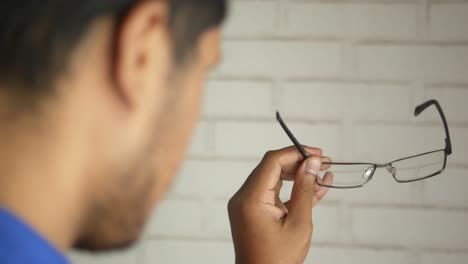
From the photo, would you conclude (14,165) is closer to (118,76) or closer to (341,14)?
(118,76)

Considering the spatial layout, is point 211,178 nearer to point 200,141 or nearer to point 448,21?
point 200,141

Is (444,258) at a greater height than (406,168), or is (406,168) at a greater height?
(406,168)

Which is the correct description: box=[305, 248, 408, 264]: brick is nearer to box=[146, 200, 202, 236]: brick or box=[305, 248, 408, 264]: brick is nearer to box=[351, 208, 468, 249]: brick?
box=[351, 208, 468, 249]: brick

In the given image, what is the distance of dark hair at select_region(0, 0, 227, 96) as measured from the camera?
309 millimetres

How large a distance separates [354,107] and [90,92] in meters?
0.81

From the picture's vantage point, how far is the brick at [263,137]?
1070 millimetres

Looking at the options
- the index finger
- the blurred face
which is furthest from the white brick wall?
the blurred face

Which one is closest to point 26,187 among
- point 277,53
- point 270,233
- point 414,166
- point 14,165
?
point 14,165

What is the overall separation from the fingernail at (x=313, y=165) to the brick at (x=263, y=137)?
0.30 metres

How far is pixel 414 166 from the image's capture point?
0.90 meters

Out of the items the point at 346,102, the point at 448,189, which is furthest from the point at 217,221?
the point at 448,189

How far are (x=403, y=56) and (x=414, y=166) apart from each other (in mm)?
261

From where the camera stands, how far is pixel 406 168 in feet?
2.96

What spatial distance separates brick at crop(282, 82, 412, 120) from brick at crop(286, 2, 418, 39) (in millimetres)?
95
